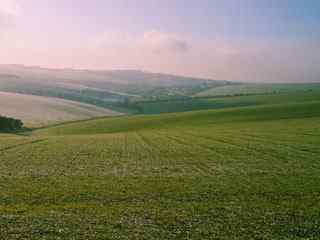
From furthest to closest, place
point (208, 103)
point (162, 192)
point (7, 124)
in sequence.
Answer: point (208, 103) < point (7, 124) < point (162, 192)

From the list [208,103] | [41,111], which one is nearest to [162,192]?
[41,111]

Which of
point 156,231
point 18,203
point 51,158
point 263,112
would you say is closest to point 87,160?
point 51,158

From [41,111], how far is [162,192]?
126621 millimetres

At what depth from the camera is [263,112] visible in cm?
11644

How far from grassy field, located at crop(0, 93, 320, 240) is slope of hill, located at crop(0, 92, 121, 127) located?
7743 cm

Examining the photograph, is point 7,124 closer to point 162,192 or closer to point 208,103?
point 162,192

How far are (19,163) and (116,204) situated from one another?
19.3 m

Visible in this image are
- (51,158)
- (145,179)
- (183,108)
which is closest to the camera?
(145,179)

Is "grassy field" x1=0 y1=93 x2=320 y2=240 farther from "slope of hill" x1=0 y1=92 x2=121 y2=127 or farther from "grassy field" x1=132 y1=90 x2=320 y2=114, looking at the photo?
"grassy field" x1=132 y1=90 x2=320 y2=114

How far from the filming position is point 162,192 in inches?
1121

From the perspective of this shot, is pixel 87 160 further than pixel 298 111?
No

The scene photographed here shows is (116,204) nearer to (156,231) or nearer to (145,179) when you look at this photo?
(156,231)

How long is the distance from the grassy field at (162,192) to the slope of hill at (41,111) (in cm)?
7743

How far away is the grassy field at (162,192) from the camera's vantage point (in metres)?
20.5
